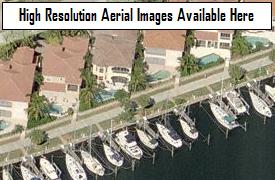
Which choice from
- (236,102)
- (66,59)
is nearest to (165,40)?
(236,102)

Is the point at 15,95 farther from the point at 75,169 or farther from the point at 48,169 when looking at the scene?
the point at 75,169

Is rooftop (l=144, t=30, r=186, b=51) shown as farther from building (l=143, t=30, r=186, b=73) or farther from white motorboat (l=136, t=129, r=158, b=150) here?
white motorboat (l=136, t=129, r=158, b=150)

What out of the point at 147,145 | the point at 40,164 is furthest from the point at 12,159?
the point at 147,145

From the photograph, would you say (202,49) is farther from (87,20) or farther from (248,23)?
(87,20)

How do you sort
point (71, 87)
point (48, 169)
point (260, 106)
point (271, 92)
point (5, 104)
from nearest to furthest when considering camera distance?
point (48, 169) < point (5, 104) < point (71, 87) < point (260, 106) < point (271, 92)

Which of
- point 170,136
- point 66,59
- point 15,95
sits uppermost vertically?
point 66,59

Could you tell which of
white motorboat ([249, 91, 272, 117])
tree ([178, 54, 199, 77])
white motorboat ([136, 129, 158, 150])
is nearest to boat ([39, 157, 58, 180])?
white motorboat ([136, 129, 158, 150])
